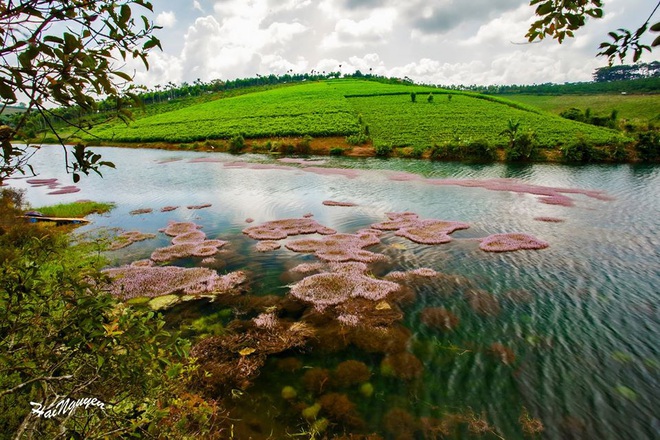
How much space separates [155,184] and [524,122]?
65.7 m

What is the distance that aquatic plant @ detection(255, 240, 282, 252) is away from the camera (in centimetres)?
1733

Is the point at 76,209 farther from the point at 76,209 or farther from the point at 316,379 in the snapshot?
the point at 316,379

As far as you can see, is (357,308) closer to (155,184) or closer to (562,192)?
(562,192)

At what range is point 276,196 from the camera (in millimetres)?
28984

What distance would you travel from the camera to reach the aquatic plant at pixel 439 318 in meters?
10.7

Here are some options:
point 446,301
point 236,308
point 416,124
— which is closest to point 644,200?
point 446,301

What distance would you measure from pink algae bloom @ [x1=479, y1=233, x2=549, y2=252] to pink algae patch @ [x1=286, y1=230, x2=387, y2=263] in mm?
5500

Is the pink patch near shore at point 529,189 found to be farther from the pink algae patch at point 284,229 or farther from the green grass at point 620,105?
the green grass at point 620,105

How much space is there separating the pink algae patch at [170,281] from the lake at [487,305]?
92 centimetres

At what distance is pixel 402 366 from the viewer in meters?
8.90

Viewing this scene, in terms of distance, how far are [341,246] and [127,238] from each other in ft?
40.6

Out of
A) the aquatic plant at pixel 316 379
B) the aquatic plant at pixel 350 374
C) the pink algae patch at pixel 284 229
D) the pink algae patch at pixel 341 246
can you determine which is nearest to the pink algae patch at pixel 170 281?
the pink algae patch at pixel 341 246

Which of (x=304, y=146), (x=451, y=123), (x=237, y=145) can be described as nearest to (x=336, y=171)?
(x=304, y=146)

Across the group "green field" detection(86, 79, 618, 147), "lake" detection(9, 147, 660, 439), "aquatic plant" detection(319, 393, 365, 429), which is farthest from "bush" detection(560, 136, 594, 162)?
"aquatic plant" detection(319, 393, 365, 429)
